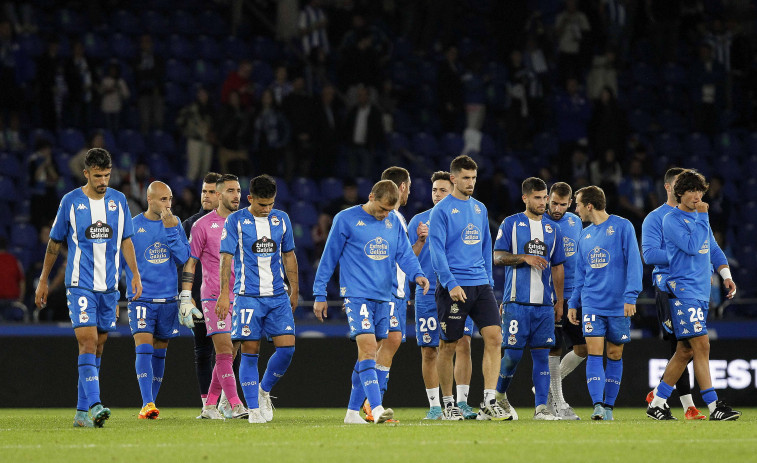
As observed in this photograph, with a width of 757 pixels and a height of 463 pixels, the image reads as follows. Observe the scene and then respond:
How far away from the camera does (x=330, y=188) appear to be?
2012cm

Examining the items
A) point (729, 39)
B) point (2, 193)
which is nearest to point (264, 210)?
point (2, 193)

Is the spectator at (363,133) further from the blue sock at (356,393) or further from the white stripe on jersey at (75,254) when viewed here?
the white stripe on jersey at (75,254)

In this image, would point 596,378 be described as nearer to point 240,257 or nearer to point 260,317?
point 260,317

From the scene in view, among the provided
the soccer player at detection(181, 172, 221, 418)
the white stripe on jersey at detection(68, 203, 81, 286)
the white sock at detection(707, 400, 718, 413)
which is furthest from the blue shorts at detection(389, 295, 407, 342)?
the white sock at detection(707, 400, 718, 413)

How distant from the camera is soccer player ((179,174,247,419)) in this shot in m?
11.6

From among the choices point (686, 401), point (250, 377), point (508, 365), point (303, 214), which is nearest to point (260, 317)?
point (250, 377)

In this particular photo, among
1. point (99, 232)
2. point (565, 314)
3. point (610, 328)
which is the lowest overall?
point (610, 328)

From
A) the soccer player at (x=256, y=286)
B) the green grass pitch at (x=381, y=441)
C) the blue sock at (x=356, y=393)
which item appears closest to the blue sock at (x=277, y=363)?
the soccer player at (x=256, y=286)

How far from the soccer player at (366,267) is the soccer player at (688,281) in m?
2.69

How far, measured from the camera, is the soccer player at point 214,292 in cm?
1163

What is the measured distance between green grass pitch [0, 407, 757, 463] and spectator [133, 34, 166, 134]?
10.2m

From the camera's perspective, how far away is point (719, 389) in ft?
48.0

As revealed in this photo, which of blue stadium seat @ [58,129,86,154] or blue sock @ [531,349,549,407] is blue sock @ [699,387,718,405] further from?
blue stadium seat @ [58,129,86,154]

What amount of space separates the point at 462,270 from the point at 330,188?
928 cm
